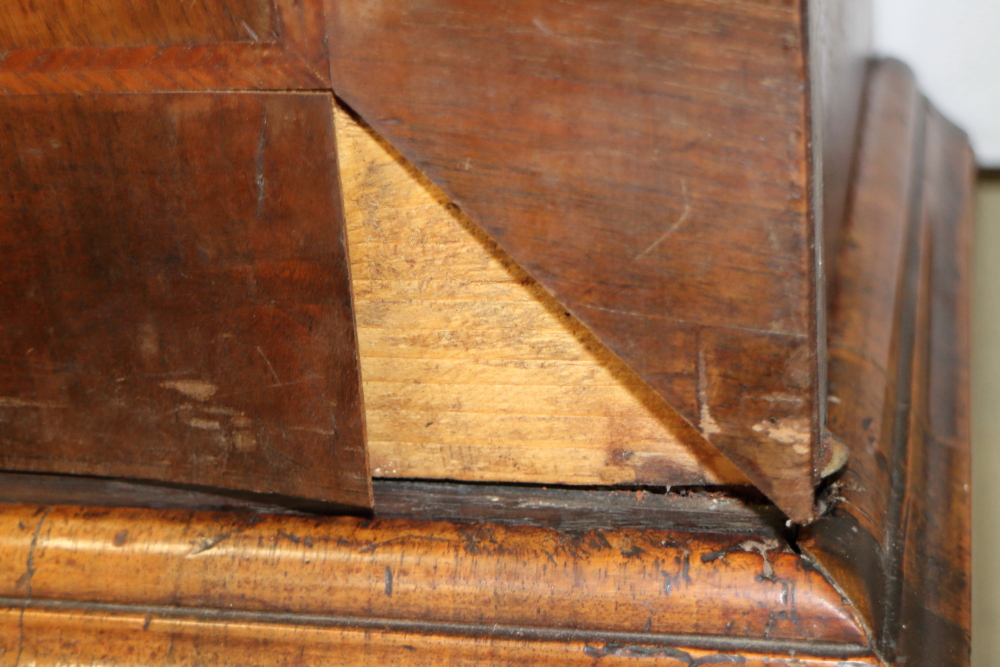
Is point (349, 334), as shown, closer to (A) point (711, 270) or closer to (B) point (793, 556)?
(A) point (711, 270)

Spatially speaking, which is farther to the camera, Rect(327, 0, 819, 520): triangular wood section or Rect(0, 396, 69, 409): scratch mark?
Rect(0, 396, 69, 409): scratch mark

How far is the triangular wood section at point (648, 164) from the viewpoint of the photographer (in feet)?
1.88

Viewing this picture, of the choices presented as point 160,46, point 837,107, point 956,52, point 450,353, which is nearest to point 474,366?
point 450,353

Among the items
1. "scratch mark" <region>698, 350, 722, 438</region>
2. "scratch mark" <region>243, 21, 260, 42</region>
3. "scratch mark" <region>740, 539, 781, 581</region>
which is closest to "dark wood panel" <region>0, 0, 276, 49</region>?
"scratch mark" <region>243, 21, 260, 42</region>

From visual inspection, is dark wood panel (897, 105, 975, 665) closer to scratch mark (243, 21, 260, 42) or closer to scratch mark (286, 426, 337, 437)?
scratch mark (286, 426, 337, 437)

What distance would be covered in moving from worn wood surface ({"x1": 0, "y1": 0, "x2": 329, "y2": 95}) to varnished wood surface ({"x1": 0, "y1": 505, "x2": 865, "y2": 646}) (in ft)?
1.27

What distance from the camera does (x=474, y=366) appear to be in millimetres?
791

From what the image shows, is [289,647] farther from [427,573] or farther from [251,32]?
[251,32]

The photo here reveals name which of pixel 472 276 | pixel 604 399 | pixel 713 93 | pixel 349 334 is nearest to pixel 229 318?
pixel 349 334

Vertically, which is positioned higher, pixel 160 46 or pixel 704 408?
pixel 160 46

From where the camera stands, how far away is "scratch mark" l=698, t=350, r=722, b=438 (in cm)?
66

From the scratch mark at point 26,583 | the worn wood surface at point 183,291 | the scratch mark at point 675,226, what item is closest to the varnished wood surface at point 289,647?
the scratch mark at point 26,583

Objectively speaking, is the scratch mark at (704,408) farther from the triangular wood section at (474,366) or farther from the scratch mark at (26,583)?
the scratch mark at (26,583)

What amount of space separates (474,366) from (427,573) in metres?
0.18
